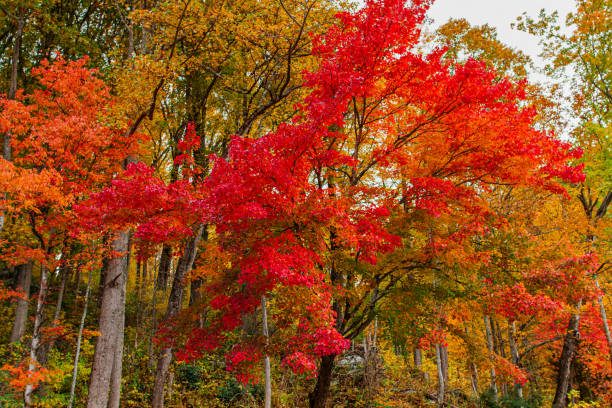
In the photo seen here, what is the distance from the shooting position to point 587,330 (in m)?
13.4

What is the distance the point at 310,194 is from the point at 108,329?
572 centimetres

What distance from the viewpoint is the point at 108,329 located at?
789 cm

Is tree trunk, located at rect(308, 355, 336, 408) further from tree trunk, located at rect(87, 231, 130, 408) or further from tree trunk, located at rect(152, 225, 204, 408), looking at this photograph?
tree trunk, located at rect(87, 231, 130, 408)

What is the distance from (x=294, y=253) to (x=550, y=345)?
17029 mm

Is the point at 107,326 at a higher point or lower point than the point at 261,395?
higher

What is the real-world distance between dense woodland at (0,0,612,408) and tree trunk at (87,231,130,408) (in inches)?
1.7

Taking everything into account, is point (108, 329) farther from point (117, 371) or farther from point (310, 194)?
point (310, 194)

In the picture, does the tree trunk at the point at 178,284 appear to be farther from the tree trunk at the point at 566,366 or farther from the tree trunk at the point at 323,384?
the tree trunk at the point at 566,366

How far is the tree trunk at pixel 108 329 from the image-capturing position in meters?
7.64

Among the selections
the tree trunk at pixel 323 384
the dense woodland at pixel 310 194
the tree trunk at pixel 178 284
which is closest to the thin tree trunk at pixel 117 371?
the dense woodland at pixel 310 194

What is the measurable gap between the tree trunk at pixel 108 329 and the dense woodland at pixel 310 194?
4 centimetres

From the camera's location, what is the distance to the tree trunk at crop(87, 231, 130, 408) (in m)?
7.64

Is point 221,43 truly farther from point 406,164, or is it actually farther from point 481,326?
point 481,326

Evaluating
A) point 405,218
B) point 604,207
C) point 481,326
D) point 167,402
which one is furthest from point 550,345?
point 167,402
